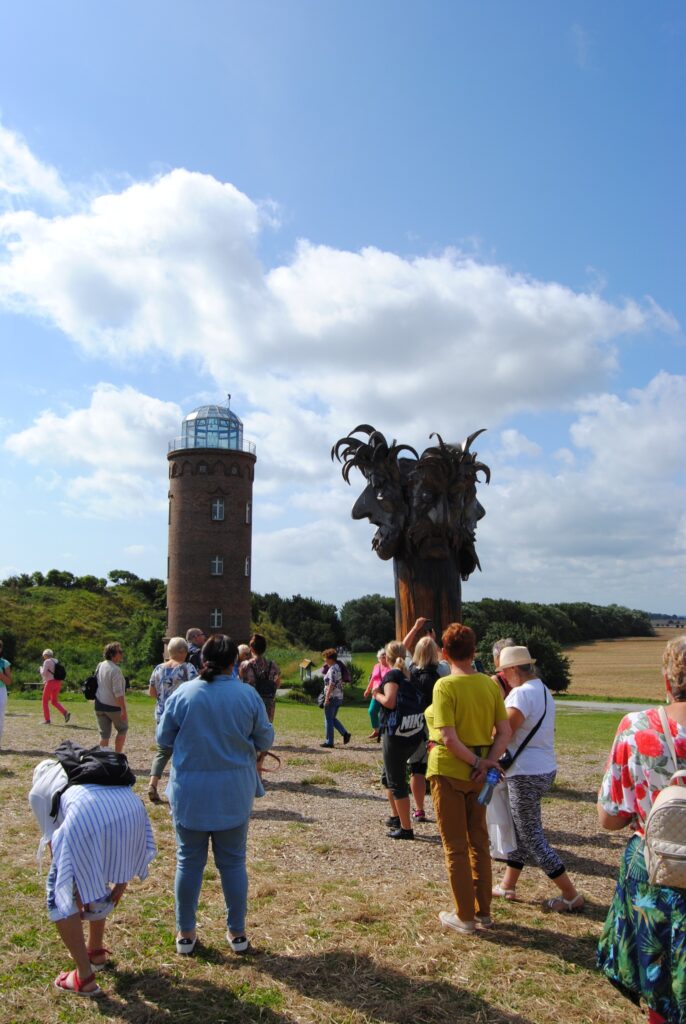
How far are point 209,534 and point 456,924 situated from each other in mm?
36802

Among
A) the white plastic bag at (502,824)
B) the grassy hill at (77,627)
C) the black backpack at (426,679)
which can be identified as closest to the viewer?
the white plastic bag at (502,824)

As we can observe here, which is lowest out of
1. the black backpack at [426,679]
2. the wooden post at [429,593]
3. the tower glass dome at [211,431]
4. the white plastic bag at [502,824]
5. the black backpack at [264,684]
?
the white plastic bag at [502,824]

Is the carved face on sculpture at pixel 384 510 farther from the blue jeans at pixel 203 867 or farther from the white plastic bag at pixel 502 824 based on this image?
the blue jeans at pixel 203 867

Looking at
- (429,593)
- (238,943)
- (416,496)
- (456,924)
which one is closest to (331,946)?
(238,943)

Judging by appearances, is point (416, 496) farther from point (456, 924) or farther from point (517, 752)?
point (456, 924)

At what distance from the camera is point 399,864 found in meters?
6.48

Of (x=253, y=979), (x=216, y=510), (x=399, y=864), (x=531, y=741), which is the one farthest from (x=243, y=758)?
(x=216, y=510)

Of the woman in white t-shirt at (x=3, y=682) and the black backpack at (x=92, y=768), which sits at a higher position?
the black backpack at (x=92, y=768)

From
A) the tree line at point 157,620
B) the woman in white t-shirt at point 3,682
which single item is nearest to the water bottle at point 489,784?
the woman in white t-shirt at point 3,682

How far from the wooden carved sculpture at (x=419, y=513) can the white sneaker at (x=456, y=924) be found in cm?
526

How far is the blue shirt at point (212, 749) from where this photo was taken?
14.4 feet

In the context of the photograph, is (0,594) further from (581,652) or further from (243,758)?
(243,758)

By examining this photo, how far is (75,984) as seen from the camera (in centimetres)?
403

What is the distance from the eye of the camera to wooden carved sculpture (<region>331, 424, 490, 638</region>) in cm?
1028
